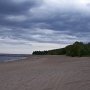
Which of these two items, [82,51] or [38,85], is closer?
[38,85]

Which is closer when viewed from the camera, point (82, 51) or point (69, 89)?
point (69, 89)

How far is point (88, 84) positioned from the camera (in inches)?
350

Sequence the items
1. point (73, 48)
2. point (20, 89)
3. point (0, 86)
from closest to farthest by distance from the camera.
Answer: point (20, 89), point (0, 86), point (73, 48)

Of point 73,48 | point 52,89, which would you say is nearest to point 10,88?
point 52,89

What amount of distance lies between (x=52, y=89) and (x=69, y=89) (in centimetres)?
57

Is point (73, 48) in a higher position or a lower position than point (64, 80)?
higher

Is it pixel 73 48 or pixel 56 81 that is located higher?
pixel 73 48

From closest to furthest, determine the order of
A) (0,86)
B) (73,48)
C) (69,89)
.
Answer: (69,89) < (0,86) < (73,48)

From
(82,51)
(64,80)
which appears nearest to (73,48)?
(82,51)

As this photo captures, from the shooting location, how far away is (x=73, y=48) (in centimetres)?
3203

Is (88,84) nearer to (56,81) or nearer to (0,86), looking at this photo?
(56,81)

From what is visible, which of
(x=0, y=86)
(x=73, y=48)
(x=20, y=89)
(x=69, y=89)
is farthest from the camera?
(x=73, y=48)

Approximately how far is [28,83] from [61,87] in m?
1.64

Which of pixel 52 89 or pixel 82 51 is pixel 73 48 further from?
pixel 52 89
